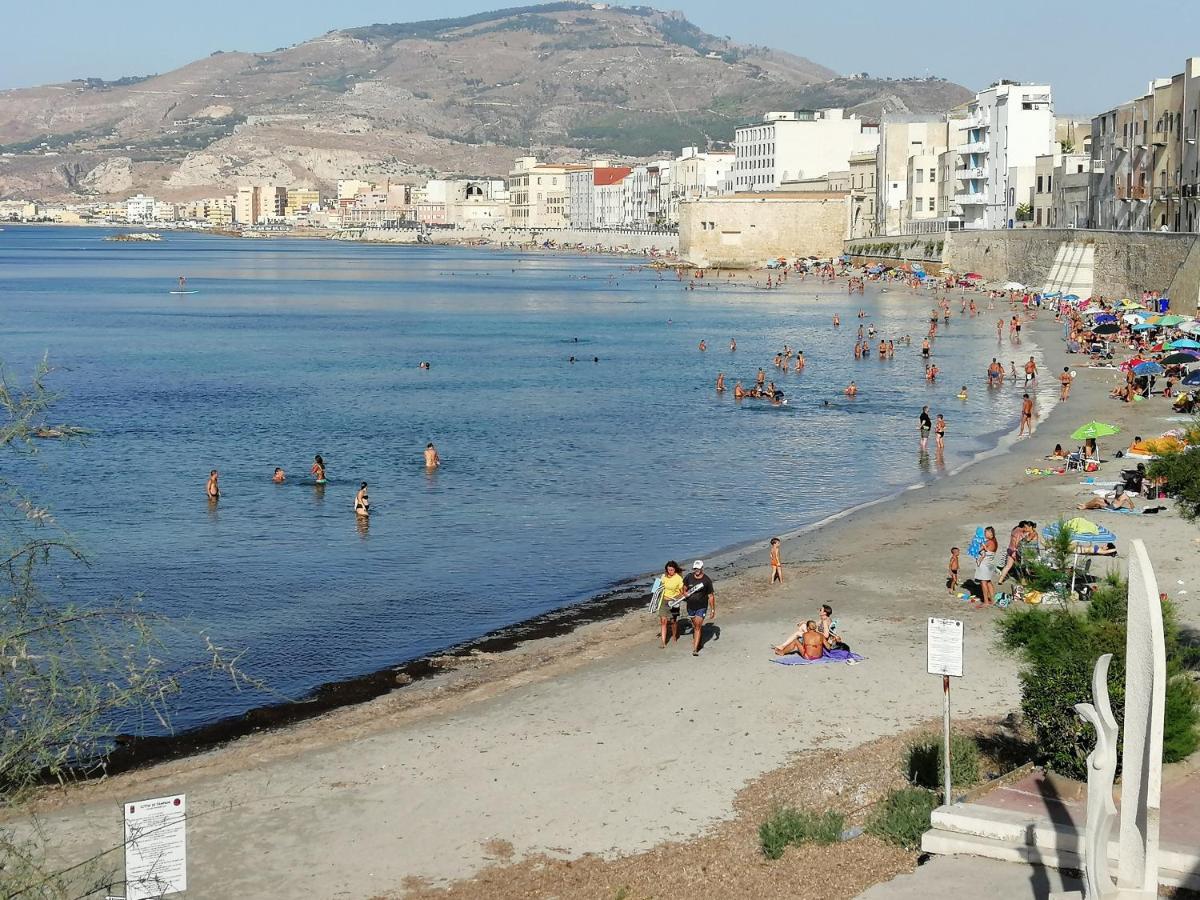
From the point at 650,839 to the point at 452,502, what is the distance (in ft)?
55.6

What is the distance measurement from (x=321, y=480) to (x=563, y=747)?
17169mm

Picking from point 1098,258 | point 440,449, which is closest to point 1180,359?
point 440,449

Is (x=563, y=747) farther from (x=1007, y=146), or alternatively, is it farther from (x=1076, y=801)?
(x=1007, y=146)

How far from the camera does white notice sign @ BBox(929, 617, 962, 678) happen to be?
1033cm

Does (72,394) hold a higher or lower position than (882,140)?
lower

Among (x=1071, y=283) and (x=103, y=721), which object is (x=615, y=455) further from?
(x=1071, y=283)

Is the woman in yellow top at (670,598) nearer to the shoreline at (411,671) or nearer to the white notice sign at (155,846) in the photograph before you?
the shoreline at (411,671)

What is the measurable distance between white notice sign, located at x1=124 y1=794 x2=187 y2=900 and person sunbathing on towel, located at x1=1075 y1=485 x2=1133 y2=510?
17684mm

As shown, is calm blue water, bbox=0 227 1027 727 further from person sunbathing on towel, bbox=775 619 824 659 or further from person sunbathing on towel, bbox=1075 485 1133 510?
person sunbathing on towel, bbox=1075 485 1133 510

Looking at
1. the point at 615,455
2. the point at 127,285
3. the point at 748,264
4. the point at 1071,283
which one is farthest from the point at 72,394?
the point at 748,264

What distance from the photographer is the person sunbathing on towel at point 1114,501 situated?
2182cm

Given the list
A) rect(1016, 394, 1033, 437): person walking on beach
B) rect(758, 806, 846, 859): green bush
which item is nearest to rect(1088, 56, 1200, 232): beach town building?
rect(1016, 394, 1033, 437): person walking on beach

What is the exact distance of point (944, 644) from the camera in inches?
408

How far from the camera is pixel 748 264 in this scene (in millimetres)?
119688
